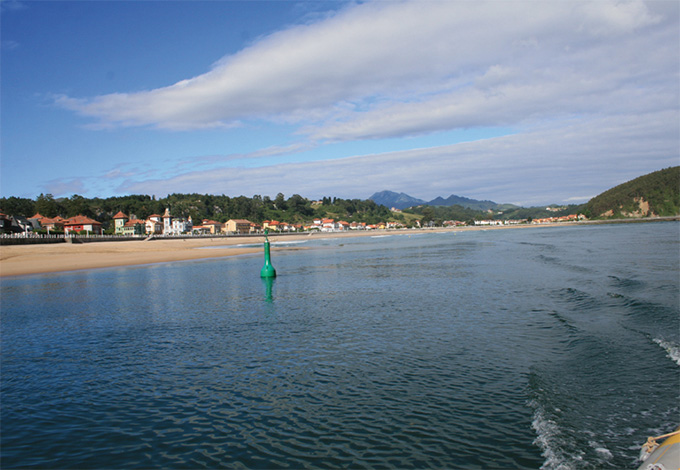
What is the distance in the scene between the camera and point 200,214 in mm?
178875

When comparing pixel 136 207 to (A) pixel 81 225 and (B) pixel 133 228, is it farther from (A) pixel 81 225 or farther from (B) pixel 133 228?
(A) pixel 81 225

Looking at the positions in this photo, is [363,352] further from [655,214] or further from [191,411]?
[655,214]

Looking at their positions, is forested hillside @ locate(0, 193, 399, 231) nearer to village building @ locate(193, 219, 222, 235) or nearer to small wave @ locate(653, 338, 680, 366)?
village building @ locate(193, 219, 222, 235)

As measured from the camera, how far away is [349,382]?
8617 mm

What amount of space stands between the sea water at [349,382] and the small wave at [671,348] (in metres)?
0.04

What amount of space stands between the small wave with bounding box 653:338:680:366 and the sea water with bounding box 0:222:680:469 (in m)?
0.04

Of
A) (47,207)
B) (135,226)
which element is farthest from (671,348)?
(47,207)

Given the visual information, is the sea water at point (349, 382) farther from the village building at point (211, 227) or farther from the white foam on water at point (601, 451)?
the village building at point (211, 227)

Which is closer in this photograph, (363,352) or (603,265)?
(363,352)

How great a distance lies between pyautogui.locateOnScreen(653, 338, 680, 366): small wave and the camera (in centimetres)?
955

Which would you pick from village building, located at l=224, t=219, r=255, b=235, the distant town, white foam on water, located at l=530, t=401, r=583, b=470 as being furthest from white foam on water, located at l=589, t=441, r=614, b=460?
village building, located at l=224, t=219, r=255, b=235

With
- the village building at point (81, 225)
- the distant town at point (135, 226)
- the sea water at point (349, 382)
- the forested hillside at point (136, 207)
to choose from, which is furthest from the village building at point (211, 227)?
the sea water at point (349, 382)

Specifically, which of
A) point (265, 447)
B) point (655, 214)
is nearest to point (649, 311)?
point (265, 447)

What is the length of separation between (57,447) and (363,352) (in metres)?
6.47
